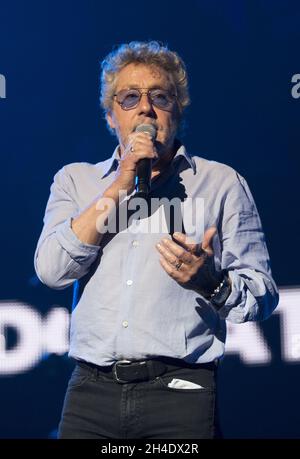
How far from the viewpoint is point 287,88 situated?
2961 mm

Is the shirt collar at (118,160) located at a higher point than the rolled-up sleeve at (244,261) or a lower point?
higher

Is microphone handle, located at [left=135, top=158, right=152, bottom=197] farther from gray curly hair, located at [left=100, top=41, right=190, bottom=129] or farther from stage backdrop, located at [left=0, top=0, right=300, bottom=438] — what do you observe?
stage backdrop, located at [left=0, top=0, right=300, bottom=438]

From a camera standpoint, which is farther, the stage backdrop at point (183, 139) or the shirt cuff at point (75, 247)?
the stage backdrop at point (183, 139)

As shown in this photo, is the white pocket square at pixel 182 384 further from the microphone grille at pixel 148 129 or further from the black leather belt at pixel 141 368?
the microphone grille at pixel 148 129

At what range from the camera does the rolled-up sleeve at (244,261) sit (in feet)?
5.71

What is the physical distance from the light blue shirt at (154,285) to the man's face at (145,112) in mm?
130

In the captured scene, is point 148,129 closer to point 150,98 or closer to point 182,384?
point 150,98

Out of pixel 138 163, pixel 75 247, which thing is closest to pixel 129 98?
pixel 138 163

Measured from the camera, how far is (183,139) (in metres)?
2.90

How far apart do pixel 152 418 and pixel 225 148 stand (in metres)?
1.49

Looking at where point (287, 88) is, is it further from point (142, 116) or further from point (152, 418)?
point (152, 418)

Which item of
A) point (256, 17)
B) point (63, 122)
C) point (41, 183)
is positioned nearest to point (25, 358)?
point (41, 183)

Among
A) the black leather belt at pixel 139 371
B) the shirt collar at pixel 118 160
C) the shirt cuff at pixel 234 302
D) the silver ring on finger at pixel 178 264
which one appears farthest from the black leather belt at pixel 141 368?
the shirt collar at pixel 118 160

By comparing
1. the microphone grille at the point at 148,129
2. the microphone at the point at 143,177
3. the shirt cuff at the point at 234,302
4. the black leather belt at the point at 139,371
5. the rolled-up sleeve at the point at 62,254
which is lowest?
the black leather belt at the point at 139,371
